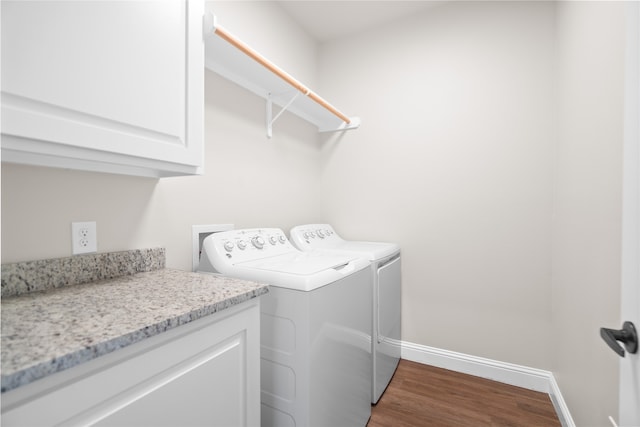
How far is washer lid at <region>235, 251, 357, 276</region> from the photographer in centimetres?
121

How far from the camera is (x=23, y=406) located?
1.50 ft

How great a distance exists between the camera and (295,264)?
1.36 m

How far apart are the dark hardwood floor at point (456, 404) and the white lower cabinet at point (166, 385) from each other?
1.10 metres

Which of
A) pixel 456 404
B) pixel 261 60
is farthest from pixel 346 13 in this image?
pixel 456 404

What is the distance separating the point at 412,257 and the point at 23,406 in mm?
2142

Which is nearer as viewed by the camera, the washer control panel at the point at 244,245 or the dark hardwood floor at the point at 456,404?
the washer control panel at the point at 244,245

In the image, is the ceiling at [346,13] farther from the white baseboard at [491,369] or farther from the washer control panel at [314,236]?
the white baseboard at [491,369]

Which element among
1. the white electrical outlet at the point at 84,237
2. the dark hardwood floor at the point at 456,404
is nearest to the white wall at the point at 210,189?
the white electrical outlet at the point at 84,237

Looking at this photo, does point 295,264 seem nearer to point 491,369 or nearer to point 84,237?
point 84,237

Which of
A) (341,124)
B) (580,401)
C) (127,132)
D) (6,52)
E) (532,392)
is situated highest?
(341,124)

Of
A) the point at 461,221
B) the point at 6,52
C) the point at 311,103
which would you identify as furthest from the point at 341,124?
the point at 6,52

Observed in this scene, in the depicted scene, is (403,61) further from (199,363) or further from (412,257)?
(199,363)

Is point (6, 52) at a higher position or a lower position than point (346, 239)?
higher

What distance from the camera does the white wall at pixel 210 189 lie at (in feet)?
3.05
